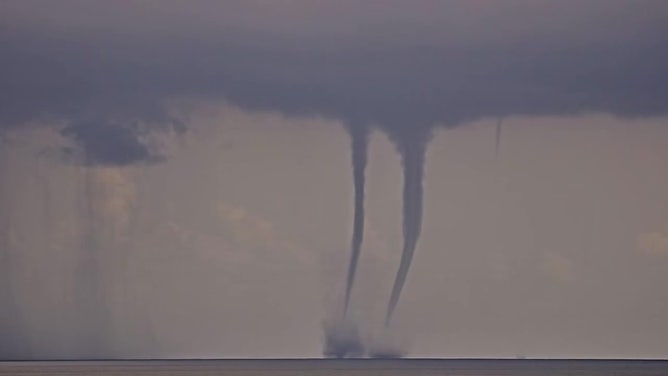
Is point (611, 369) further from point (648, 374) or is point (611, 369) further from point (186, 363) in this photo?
point (186, 363)

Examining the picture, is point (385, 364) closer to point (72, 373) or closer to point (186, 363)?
point (186, 363)

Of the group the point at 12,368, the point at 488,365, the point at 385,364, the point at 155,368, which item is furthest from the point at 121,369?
the point at 488,365

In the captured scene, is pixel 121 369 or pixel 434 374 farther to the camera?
pixel 121 369

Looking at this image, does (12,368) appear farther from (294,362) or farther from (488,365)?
(488,365)

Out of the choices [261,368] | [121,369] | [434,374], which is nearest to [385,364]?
[434,374]

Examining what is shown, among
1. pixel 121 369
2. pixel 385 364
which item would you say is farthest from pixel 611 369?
pixel 121 369

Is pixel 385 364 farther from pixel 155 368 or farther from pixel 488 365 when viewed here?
pixel 155 368

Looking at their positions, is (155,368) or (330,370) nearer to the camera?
(330,370)
